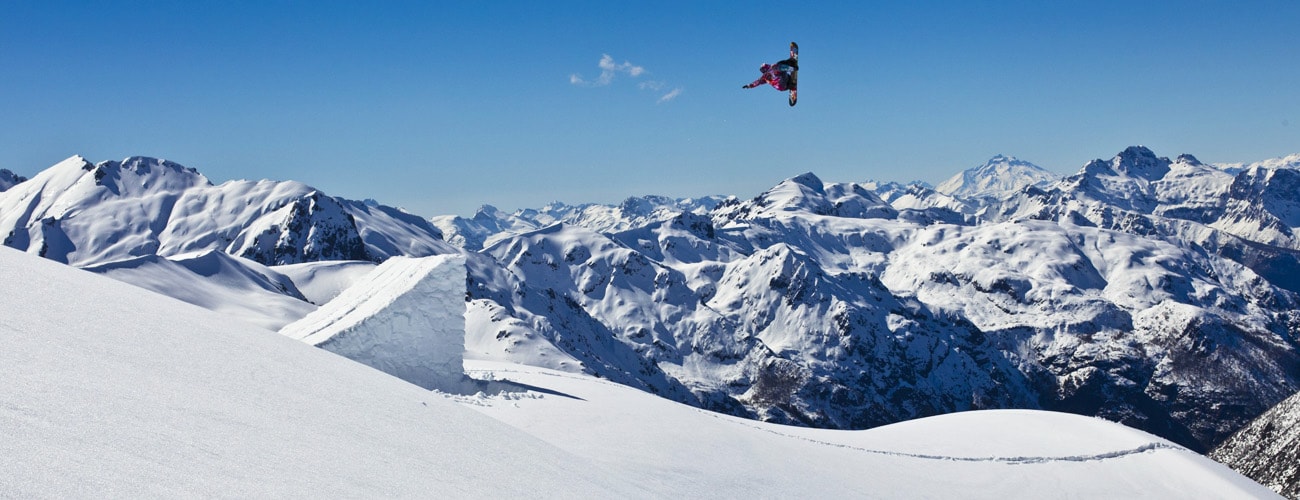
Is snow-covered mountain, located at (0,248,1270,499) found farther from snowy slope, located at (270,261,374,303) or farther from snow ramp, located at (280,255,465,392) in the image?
snowy slope, located at (270,261,374,303)

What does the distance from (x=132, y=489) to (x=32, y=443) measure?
142 cm

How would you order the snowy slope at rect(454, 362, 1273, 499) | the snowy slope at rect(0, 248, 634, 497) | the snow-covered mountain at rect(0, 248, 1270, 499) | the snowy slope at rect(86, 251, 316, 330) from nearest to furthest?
the snowy slope at rect(0, 248, 634, 497)
the snow-covered mountain at rect(0, 248, 1270, 499)
the snowy slope at rect(454, 362, 1273, 499)
the snowy slope at rect(86, 251, 316, 330)

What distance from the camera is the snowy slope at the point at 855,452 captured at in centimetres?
2366

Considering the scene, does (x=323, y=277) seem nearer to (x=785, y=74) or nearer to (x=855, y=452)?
(x=785, y=74)

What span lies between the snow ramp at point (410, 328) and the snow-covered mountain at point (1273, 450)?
2890 inches

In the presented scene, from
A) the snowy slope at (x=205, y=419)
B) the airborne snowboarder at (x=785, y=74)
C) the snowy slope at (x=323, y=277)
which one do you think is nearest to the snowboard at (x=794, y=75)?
the airborne snowboarder at (x=785, y=74)

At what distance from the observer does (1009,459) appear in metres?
34.9

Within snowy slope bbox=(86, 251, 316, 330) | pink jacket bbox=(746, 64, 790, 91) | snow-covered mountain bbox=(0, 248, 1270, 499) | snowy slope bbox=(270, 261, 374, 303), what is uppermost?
pink jacket bbox=(746, 64, 790, 91)

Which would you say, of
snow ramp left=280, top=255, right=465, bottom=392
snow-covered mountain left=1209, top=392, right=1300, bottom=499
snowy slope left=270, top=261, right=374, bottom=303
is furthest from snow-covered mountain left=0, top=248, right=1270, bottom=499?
snowy slope left=270, top=261, right=374, bottom=303

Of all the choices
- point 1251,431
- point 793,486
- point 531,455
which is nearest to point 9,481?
point 531,455

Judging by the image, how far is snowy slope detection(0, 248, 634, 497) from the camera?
32.8ft

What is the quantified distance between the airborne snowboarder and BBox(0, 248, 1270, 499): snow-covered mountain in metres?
26.6

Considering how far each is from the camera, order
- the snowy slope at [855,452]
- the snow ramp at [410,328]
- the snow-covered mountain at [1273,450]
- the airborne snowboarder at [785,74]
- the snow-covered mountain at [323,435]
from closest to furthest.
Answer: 1. the snow-covered mountain at [323,435]
2. the snowy slope at [855,452]
3. the snow ramp at [410,328]
4. the airborne snowboarder at [785,74]
5. the snow-covered mountain at [1273,450]

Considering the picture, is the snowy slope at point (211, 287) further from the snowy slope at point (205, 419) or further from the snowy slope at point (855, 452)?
the snowy slope at point (205, 419)
